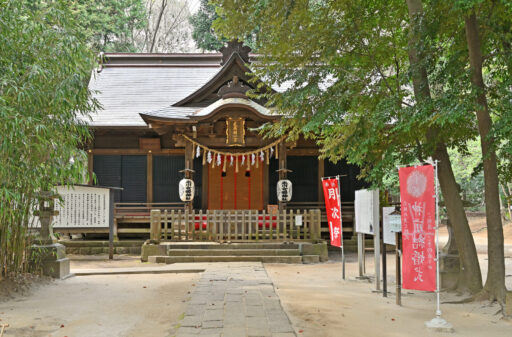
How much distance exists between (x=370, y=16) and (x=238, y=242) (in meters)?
6.48

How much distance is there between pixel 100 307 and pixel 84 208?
5.37 meters

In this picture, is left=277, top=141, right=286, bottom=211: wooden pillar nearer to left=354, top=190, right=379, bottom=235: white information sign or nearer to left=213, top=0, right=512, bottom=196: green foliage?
left=354, top=190, right=379, bottom=235: white information sign

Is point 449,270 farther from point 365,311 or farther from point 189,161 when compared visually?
point 189,161

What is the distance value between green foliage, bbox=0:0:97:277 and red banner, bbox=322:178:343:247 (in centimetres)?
464

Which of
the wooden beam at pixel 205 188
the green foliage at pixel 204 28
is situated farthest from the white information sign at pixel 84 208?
the green foliage at pixel 204 28

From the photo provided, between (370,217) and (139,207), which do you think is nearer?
(370,217)

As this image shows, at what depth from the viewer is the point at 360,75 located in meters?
7.27

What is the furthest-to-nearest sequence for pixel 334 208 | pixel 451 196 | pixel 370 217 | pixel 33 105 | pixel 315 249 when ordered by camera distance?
pixel 315 249 → pixel 334 208 → pixel 370 217 → pixel 451 196 → pixel 33 105

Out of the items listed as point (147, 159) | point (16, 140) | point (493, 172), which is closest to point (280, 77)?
point (493, 172)

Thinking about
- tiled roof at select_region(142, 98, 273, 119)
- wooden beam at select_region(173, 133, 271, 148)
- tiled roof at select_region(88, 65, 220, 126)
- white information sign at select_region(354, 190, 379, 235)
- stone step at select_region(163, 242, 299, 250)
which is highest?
tiled roof at select_region(88, 65, 220, 126)

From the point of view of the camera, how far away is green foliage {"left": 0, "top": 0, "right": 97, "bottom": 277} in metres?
5.93

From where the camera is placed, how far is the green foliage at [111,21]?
79.5 feet

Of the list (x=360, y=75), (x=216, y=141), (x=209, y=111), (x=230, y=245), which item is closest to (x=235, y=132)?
(x=216, y=141)

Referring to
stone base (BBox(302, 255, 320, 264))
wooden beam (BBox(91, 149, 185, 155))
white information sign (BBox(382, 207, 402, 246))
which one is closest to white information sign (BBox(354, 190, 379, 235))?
white information sign (BBox(382, 207, 402, 246))
